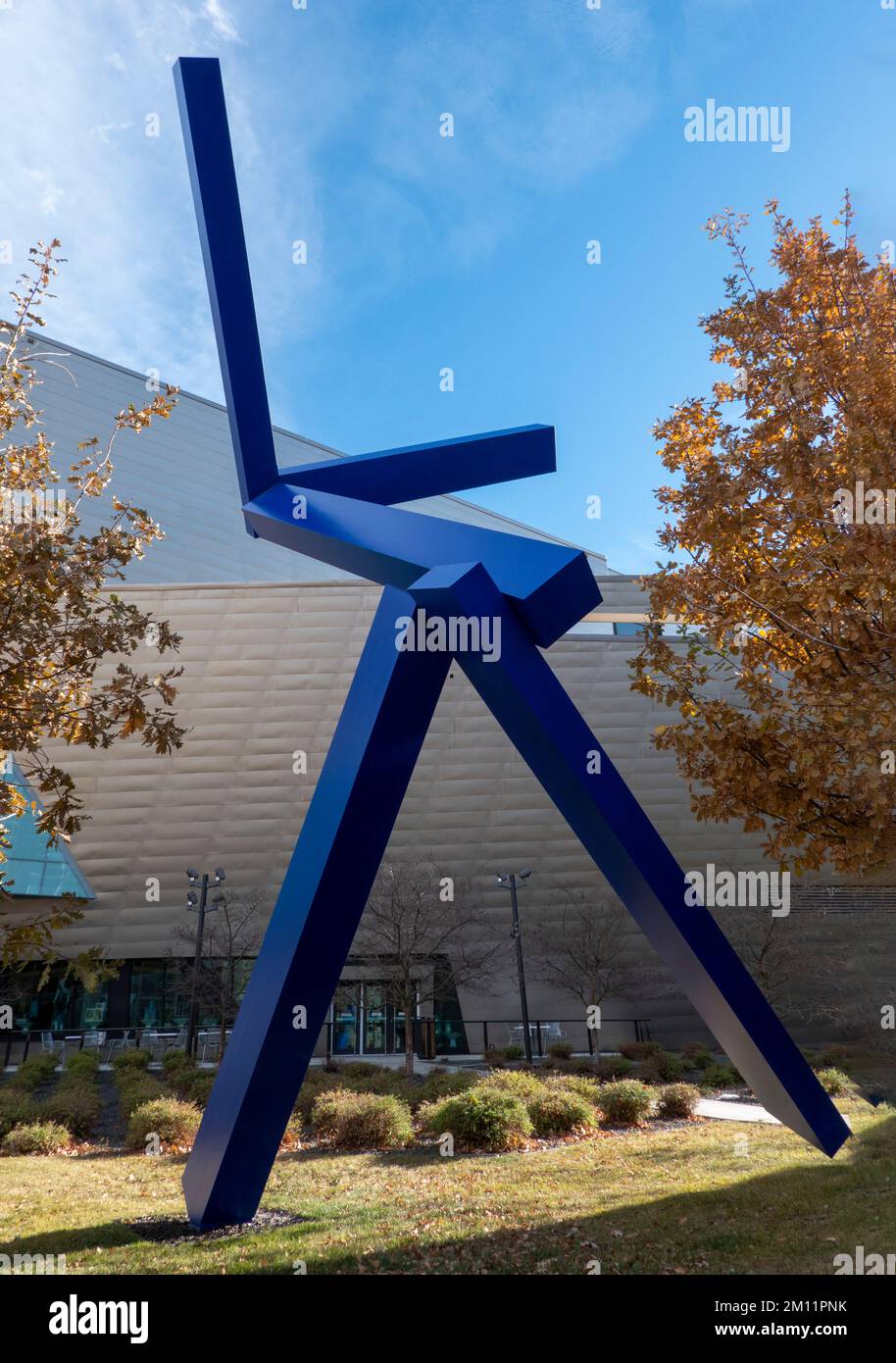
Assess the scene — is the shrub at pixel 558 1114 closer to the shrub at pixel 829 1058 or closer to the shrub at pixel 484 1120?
the shrub at pixel 484 1120

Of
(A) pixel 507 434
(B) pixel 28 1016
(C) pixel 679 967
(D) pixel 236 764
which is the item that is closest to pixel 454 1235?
(C) pixel 679 967

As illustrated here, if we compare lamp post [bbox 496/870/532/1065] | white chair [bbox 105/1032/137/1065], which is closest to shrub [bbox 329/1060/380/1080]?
lamp post [bbox 496/870/532/1065]

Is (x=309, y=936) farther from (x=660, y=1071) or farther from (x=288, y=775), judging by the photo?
(x=288, y=775)

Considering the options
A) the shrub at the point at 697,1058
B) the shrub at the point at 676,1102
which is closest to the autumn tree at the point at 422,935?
the shrub at the point at 697,1058

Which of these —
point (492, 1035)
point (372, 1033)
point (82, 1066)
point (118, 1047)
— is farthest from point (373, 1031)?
point (82, 1066)

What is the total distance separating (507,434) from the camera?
366 inches

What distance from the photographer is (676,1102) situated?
1502 cm

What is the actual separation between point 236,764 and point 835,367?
24.3m

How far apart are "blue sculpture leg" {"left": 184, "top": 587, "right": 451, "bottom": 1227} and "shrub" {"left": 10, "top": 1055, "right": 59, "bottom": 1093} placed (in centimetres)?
1401

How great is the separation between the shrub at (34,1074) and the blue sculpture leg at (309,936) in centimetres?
1401

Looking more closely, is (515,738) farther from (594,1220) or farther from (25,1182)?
(25,1182)

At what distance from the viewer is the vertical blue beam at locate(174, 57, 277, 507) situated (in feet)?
27.3

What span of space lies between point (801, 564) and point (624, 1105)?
32.1 feet

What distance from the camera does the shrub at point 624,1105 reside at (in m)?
14.4
